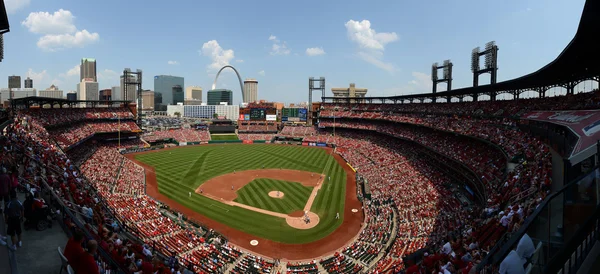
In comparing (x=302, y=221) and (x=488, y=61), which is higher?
(x=488, y=61)

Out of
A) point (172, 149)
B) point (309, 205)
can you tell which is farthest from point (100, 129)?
point (309, 205)

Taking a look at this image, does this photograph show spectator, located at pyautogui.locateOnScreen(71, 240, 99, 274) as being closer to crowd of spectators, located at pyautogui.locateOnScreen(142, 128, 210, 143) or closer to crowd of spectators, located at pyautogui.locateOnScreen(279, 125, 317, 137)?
crowd of spectators, located at pyautogui.locateOnScreen(142, 128, 210, 143)

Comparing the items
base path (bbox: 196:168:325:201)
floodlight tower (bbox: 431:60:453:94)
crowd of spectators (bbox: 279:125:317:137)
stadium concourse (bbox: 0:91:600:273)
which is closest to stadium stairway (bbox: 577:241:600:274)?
stadium concourse (bbox: 0:91:600:273)

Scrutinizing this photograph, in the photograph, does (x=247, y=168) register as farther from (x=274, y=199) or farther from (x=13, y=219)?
(x=13, y=219)

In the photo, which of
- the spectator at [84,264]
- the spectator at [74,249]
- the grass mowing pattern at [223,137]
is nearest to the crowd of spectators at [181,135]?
the grass mowing pattern at [223,137]

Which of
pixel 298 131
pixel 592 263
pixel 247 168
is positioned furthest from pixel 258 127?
pixel 592 263

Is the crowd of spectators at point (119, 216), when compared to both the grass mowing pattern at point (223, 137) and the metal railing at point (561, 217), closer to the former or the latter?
the metal railing at point (561, 217)
